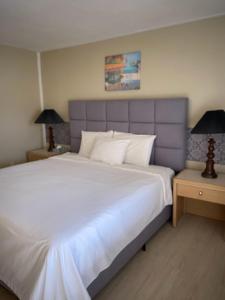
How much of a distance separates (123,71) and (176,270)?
250 centimetres

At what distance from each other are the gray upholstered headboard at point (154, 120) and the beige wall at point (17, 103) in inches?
45.6

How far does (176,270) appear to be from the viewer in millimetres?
2021

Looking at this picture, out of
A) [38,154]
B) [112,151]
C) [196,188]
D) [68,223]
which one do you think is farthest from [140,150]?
[38,154]

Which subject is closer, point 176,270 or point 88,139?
point 176,270

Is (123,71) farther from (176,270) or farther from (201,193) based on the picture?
(176,270)

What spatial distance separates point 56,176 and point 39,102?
2.23 meters

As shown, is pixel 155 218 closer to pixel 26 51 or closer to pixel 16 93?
pixel 16 93

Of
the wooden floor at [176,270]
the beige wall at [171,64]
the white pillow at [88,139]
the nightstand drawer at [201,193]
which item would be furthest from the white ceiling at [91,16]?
the wooden floor at [176,270]

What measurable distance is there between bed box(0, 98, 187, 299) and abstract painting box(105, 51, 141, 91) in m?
0.27

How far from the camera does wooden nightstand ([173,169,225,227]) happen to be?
233 centimetres

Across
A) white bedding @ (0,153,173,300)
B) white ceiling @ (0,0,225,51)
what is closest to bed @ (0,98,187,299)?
white bedding @ (0,153,173,300)

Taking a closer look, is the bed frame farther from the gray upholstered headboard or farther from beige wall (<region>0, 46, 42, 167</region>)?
beige wall (<region>0, 46, 42, 167</region>)

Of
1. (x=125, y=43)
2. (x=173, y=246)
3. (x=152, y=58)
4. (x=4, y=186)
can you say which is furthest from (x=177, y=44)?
(x=4, y=186)

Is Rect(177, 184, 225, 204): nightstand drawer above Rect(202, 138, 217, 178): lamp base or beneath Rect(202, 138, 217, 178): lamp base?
beneath
